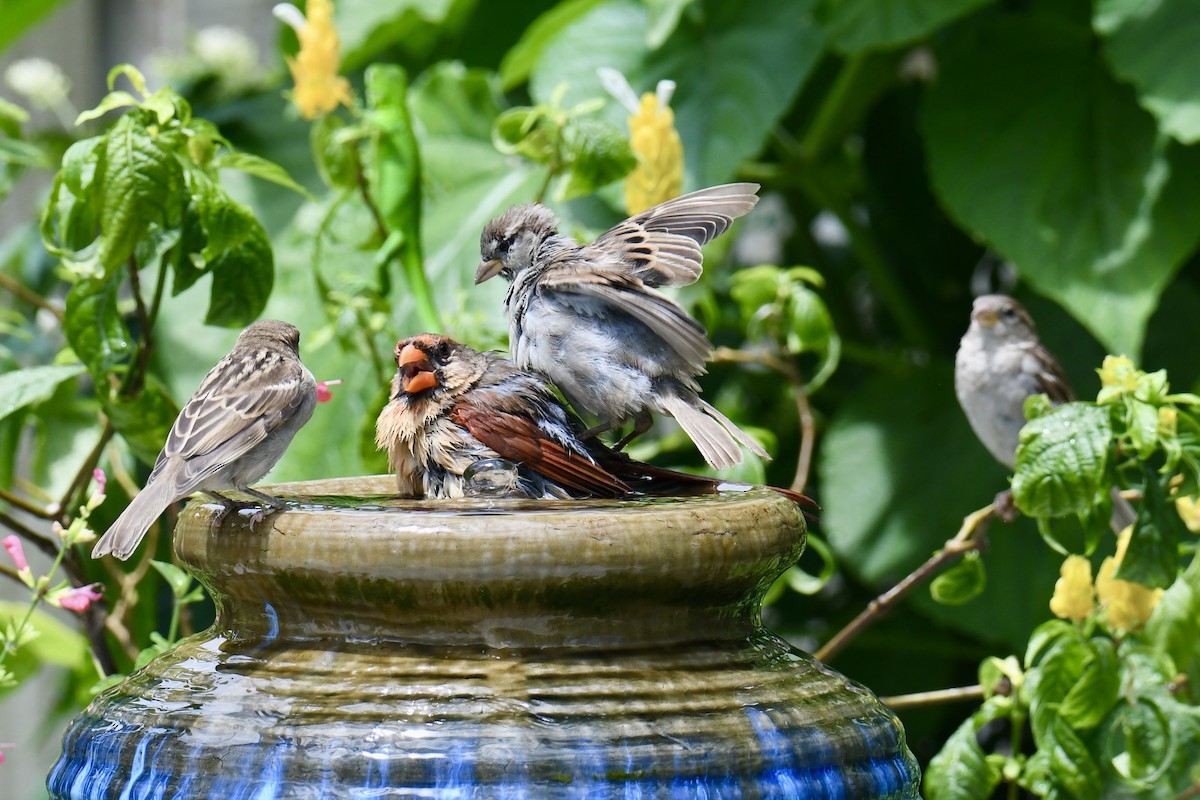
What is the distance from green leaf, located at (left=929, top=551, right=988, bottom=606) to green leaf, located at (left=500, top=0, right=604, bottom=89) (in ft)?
4.63

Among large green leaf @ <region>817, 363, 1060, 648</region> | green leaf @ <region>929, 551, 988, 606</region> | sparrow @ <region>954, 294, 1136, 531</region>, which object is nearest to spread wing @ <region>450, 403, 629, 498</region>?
green leaf @ <region>929, 551, 988, 606</region>

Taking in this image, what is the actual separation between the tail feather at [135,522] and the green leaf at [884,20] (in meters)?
1.61

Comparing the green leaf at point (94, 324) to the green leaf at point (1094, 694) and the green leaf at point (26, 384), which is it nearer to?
the green leaf at point (26, 384)

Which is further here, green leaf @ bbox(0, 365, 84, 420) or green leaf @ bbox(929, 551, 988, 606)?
green leaf @ bbox(929, 551, 988, 606)

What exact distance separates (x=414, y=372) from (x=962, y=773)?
94cm

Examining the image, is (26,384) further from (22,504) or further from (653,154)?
(653,154)

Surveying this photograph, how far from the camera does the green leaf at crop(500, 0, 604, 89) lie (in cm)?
277

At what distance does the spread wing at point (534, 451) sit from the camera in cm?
141

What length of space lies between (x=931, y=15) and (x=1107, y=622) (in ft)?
3.84

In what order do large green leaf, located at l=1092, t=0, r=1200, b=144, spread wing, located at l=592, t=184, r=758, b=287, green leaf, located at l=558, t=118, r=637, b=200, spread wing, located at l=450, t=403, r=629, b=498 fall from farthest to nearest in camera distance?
large green leaf, located at l=1092, t=0, r=1200, b=144 < green leaf, located at l=558, t=118, r=637, b=200 < spread wing, located at l=592, t=184, r=758, b=287 < spread wing, located at l=450, t=403, r=629, b=498

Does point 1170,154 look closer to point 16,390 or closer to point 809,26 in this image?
point 809,26

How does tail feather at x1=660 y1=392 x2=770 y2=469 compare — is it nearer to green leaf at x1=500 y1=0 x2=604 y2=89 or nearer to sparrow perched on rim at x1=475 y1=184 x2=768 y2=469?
sparrow perched on rim at x1=475 y1=184 x2=768 y2=469

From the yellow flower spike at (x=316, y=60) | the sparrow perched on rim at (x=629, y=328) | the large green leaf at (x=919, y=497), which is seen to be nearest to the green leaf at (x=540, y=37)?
the yellow flower spike at (x=316, y=60)

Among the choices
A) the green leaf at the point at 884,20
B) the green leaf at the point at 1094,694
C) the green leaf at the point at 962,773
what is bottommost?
the green leaf at the point at 962,773
